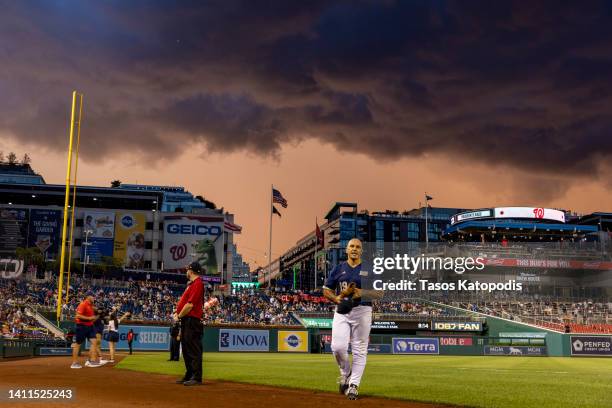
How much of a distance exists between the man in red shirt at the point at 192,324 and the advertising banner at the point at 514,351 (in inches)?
1610

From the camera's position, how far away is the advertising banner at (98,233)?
84812mm

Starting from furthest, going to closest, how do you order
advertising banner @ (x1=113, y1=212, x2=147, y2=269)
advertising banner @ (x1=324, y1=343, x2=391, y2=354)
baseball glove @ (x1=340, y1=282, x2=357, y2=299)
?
advertising banner @ (x1=113, y1=212, x2=147, y2=269)
advertising banner @ (x1=324, y1=343, x2=391, y2=354)
baseball glove @ (x1=340, y1=282, x2=357, y2=299)

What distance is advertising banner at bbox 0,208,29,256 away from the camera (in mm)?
81000

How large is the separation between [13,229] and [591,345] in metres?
71.4

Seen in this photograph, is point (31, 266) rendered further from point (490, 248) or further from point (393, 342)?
point (490, 248)

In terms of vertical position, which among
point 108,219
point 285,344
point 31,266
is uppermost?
point 108,219

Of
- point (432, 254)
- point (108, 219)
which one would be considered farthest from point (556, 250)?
point (108, 219)

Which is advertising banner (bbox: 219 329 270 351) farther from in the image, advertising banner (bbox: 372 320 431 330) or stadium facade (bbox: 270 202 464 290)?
stadium facade (bbox: 270 202 464 290)

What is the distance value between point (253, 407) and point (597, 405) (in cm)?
574

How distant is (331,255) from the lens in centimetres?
15100

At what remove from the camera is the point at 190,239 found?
291ft

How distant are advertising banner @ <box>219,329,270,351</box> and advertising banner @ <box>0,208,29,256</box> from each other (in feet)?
147
